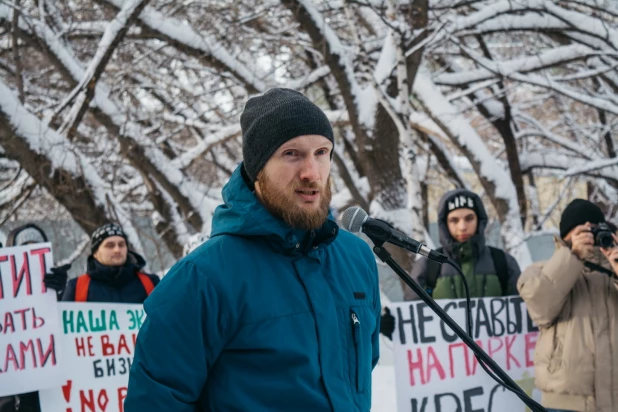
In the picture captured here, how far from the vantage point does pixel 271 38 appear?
893 centimetres

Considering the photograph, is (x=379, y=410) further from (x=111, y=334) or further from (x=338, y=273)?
(x=338, y=273)

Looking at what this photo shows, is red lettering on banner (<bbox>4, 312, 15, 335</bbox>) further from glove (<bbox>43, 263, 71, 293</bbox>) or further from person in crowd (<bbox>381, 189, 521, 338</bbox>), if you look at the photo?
person in crowd (<bbox>381, 189, 521, 338</bbox>)

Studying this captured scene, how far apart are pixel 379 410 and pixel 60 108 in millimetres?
3822

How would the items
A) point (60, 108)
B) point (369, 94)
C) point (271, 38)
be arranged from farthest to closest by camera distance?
point (271, 38)
point (369, 94)
point (60, 108)

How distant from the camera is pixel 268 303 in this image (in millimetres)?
1916

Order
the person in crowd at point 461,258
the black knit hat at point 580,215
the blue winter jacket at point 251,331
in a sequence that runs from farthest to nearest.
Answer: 1. the person in crowd at point 461,258
2. the black knit hat at point 580,215
3. the blue winter jacket at point 251,331

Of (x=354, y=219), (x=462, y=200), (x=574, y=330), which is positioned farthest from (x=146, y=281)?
(x=354, y=219)

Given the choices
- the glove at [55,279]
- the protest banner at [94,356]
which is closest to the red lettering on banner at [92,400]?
the protest banner at [94,356]

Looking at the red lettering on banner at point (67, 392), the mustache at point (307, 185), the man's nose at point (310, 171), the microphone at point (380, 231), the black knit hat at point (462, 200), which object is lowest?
the red lettering on banner at point (67, 392)

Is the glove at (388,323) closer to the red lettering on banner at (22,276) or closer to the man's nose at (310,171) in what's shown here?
the red lettering on banner at (22,276)

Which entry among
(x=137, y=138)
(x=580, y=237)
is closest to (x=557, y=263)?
(x=580, y=237)

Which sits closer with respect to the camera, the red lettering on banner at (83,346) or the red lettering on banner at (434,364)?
the red lettering on banner at (434,364)

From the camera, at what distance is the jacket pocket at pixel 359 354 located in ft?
6.59

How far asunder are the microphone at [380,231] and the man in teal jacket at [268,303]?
0.25 feet
